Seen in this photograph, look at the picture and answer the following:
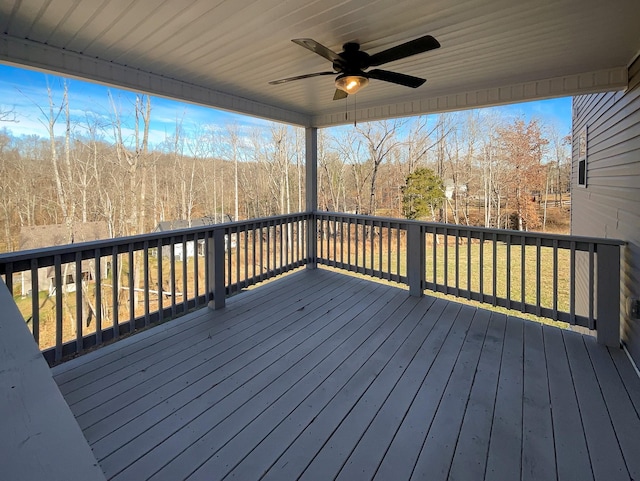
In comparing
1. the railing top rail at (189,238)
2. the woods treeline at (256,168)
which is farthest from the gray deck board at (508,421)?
the woods treeline at (256,168)

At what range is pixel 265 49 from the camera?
3033 millimetres

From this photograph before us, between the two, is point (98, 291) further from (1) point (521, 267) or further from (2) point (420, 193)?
(2) point (420, 193)

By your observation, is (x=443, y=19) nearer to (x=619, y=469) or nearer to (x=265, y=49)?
(x=265, y=49)

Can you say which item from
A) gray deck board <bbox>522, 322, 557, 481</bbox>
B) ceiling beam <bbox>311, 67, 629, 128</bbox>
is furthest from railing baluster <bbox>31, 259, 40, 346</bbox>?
ceiling beam <bbox>311, 67, 629, 128</bbox>

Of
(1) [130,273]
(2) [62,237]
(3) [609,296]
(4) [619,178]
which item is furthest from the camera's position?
(2) [62,237]

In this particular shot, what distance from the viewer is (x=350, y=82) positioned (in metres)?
2.90

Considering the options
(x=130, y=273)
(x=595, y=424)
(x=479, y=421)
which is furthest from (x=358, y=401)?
(x=130, y=273)

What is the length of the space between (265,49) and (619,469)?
12.5ft

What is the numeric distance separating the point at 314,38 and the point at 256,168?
1310 cm

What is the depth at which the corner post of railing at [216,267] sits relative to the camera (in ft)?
13.1

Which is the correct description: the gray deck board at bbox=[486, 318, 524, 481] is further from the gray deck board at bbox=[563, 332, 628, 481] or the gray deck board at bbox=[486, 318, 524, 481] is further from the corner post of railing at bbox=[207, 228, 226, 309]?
the corner post of railing at bbox=[207, 228, 226, 309]

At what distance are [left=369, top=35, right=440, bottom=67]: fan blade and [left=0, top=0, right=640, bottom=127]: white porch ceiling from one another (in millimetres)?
236

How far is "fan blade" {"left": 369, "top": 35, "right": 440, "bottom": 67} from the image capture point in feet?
7.36

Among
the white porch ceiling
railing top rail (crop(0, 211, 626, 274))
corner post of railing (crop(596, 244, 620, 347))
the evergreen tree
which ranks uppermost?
the white porch ceiling
